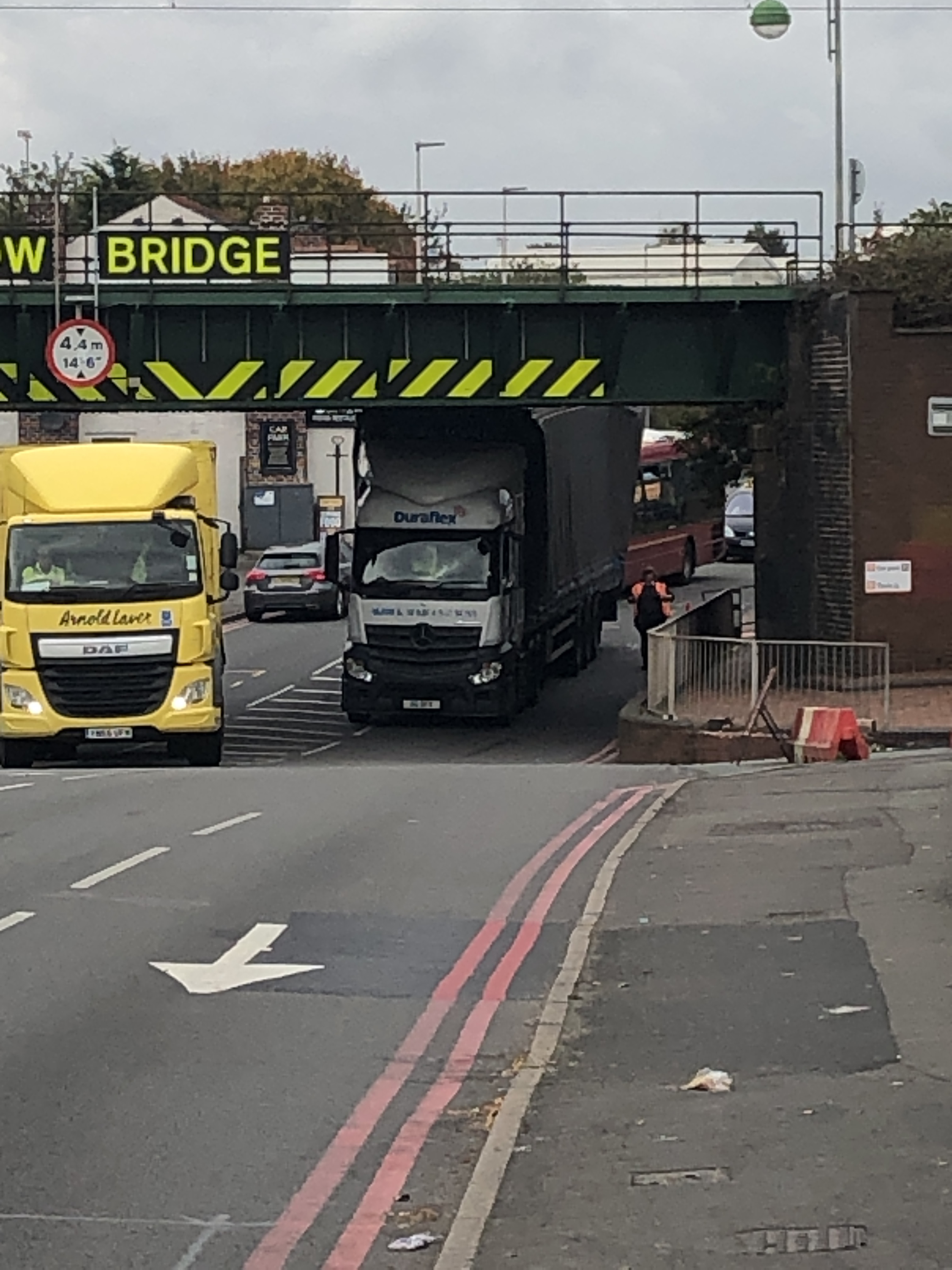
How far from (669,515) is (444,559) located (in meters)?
23.5

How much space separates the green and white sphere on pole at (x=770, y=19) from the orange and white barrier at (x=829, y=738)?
34.6 ft

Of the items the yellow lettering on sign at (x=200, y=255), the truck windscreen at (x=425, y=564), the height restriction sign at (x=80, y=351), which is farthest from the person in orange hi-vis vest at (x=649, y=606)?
the height restriction sign at (x=80, y=351)

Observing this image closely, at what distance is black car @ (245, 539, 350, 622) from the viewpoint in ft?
163

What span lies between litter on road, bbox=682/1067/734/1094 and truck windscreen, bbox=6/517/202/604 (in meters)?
16.4

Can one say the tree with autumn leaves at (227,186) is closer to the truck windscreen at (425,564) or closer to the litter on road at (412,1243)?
the truck windscreen at (425,564)

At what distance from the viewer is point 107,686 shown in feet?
78.1

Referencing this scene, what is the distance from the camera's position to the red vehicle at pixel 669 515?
50.9m

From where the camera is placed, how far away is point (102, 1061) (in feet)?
28.3

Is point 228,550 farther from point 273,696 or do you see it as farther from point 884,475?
point 273,696

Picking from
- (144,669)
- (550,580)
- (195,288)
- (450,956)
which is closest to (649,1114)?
(450,956)

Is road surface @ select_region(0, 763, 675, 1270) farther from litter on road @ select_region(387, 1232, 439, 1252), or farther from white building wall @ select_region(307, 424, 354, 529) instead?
white building wall @ select_region(307, 424, 354, 529)

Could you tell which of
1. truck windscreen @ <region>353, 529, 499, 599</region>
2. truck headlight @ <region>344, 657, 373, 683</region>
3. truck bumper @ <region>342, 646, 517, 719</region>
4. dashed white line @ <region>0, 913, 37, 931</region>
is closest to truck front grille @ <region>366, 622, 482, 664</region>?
truck bumper @ <region>342, 646, 517, 719</region>

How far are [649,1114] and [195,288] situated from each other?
23.0 metres

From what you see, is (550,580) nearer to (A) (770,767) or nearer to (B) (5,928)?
(A) (770,767)
